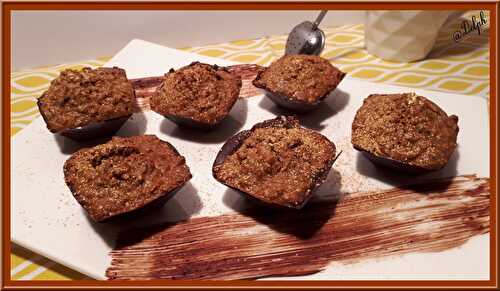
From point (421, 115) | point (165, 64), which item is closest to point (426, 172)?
point (421, 115)

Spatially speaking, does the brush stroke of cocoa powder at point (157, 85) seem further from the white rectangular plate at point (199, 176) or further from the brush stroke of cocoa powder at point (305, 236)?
the brush stroke of cocoa powder at point (305, 236)

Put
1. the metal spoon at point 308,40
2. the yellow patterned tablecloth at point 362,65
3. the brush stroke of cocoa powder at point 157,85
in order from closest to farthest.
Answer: the brush stroke of cocoa powder at point 157,85 → the yellow patterned tablecloth at point 362,65 → the metal spoon at point 308,40

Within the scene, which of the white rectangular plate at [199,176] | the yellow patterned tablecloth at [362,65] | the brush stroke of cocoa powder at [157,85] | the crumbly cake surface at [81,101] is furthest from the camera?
the yellow patterned tablecloth at [362,65]

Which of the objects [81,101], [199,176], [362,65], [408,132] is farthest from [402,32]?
[81,101]

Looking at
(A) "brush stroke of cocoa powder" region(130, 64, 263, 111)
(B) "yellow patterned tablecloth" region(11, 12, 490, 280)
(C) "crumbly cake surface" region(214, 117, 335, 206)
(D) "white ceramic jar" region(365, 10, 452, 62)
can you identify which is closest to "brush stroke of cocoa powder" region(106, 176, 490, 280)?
(C) "crumbly cake surface" region(214, 117, 335, 206)

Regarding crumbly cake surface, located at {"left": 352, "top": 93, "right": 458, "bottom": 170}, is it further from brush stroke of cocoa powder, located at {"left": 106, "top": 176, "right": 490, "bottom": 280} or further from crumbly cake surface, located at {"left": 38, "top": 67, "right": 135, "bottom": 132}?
crumbly cake surface, located at {"left": 38, "top": 67, "right": 135, "bottom": 132}

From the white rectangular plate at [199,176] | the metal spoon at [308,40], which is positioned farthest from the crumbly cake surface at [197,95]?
the metal spoon at [308,40]
